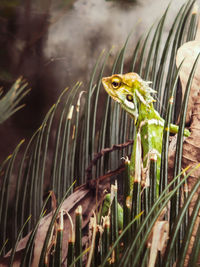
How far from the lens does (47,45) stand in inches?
46.2

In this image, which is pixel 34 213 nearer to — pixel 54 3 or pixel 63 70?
pixel 63 70

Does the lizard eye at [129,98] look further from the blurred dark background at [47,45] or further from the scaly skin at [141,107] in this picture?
the blurred dark background at [47,45]

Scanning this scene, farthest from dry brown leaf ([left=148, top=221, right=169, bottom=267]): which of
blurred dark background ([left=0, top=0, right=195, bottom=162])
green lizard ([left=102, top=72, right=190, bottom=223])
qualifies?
blurred dark background ([left=0, top=0, right=195, bottom=162])

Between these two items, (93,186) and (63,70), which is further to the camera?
(63,70)

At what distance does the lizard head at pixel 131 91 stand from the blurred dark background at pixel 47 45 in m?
0.37

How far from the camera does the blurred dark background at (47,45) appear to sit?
114cm

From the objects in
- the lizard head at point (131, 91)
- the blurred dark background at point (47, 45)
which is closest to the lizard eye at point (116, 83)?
the lizard head at point (131, 91)

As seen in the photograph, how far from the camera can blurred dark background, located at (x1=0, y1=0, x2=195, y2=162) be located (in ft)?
3.75

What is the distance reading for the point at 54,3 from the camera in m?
1.18

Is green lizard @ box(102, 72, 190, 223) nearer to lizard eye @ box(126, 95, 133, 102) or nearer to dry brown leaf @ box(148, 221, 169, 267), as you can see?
lizard eye @ box(126, 95, 133, 102)

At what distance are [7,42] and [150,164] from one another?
806 mm

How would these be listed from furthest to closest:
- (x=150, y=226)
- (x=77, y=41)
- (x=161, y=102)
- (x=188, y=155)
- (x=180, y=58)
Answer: (x=77, y=41), (x=161, y=102), (x=180, y=58), (x=188, y=155), (x=150, y=226)

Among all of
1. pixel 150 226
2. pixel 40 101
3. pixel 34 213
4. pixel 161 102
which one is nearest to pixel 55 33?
pixel 40 101

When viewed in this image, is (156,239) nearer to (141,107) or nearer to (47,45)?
(141,107)
